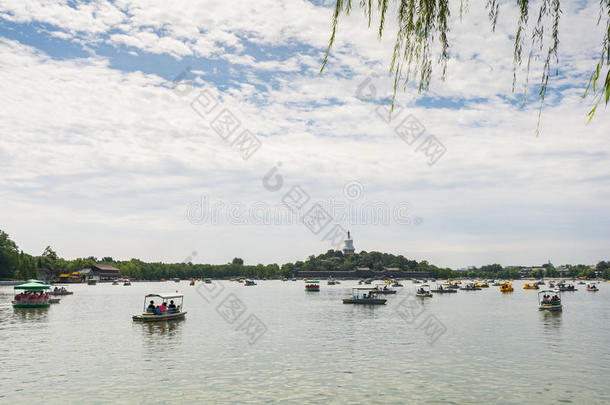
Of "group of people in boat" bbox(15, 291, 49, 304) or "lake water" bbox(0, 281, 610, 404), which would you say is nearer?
"lake water" bbox(0, 281, 610, 404)

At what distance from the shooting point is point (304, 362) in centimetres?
3244

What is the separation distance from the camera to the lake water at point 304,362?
24.5m

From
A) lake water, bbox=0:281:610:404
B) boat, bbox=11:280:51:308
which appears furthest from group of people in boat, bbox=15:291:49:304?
lake water, bbox=0:281:610:404

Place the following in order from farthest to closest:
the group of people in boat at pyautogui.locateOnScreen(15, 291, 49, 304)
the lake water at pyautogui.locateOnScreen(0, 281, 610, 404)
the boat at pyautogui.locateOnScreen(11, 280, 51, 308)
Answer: the group of people in boat at pyautogui.locateOnScreen(15, 291, 49, 304) → the boat at pyautogui.locateOnScreen(11, 280, 51, 308) → the lake water at pyautogui.locateOnScreen(0, 281, 610, 404)

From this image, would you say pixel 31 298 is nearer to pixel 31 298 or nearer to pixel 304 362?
pixel 31 298

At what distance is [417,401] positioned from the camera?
76.8ft

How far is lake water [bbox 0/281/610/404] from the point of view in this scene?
24.5m

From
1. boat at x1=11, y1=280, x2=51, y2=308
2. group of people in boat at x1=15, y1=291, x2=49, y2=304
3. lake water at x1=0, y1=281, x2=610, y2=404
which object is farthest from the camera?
group of people in boat at x1=15, y1=291, x2=49, y2=304

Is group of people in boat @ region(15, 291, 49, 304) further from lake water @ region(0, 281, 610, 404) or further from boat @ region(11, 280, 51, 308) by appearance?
lake water @ region(0, 281, 610, 404)

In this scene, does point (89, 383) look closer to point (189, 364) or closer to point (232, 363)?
point (189, 364)

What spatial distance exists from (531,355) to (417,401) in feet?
56.2

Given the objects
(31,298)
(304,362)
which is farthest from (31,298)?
(304,362)

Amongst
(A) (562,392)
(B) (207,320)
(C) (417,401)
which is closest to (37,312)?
(B) (207,320)

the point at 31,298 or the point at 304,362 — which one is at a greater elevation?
the point at 31,298
